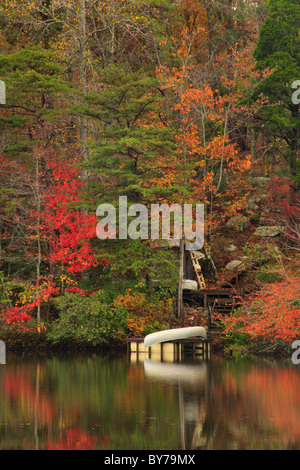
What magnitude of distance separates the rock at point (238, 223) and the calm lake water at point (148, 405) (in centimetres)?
1264

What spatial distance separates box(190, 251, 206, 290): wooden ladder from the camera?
32938 mm

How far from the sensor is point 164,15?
3644cm

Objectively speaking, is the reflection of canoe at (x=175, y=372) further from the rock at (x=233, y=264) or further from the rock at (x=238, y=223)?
the rock at (x=238, y=223)

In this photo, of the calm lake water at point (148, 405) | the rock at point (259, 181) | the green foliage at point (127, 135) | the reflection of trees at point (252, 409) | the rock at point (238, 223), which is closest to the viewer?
the reflection of trees at point (252, 409)

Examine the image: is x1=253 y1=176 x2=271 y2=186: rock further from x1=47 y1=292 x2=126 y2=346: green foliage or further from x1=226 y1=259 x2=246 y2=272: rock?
x1=47 y1=292 x2=126 y2=346: green foliage

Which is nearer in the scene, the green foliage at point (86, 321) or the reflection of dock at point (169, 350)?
the reflection of dock at point (169, 350)

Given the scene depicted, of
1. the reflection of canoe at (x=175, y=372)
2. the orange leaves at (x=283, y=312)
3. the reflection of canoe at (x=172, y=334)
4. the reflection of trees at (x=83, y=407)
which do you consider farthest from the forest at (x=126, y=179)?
the reflection of trees at (x=83, y=407)

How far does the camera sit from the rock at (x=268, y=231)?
3525cm

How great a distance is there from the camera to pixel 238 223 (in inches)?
1483

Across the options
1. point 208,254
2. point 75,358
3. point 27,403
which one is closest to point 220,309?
point 208,254

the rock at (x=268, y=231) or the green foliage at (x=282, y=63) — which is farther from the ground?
the green foliage at (x=282, y=63)

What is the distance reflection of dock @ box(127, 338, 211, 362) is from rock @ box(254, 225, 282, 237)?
30.6ft

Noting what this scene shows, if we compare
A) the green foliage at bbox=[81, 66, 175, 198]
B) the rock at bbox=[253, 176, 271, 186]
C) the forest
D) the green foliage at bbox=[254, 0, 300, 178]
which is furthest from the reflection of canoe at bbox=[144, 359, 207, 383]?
the rock at bbox=[253, 176, 271, 186]

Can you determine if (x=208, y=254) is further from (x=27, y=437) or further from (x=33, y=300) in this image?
(x=27, y=437)
